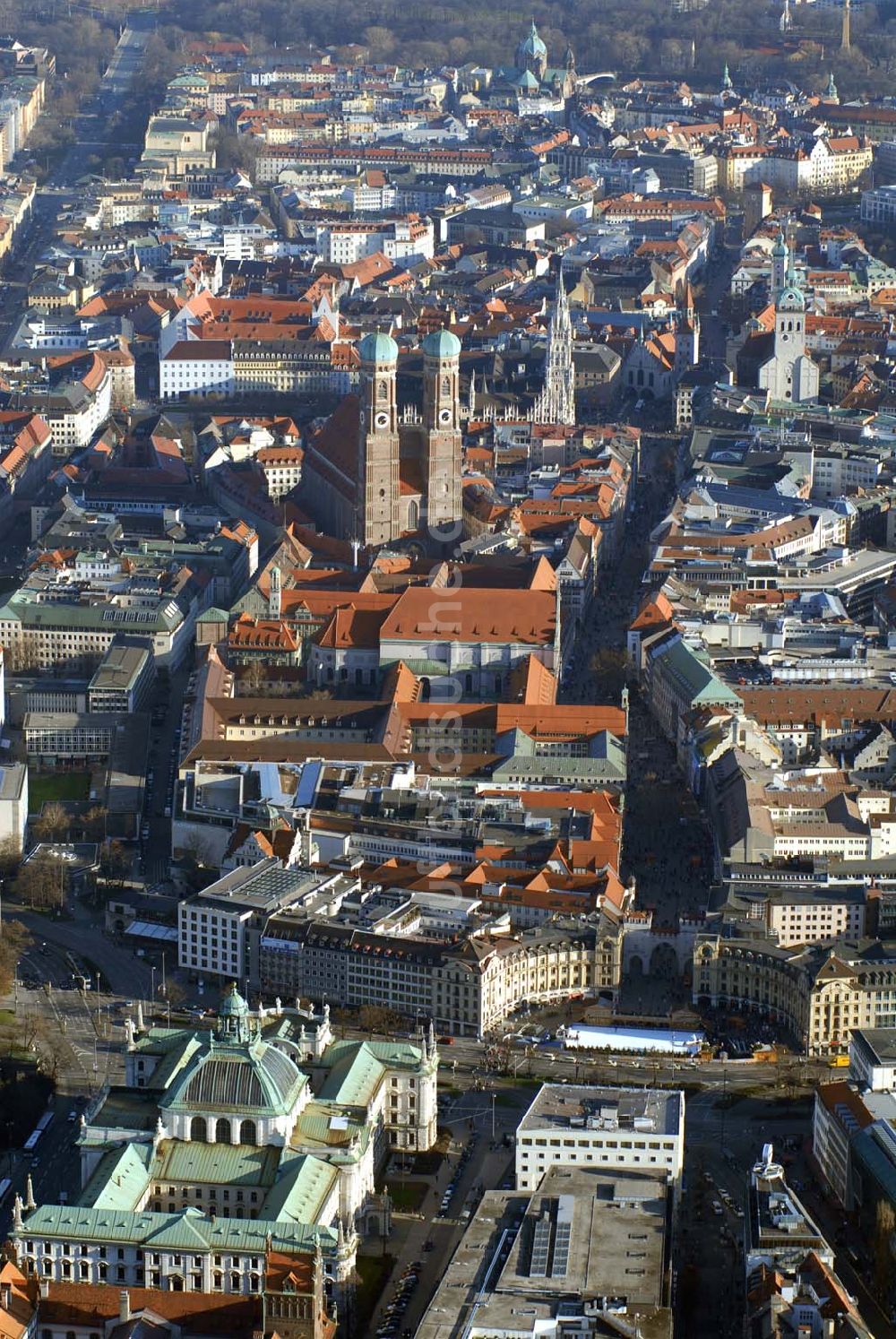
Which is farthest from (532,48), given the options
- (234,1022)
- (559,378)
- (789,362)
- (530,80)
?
(234,1022)

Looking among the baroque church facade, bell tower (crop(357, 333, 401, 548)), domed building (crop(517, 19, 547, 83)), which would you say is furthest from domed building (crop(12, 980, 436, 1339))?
domed building (crop(517, 19, 547, 83))

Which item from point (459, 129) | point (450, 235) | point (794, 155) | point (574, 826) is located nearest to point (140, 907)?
point (574, 826)

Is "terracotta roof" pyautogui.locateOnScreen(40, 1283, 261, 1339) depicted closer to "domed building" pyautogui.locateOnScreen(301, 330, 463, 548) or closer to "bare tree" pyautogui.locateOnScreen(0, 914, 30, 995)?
"bare tree" pyautogui.locateOnScreen(0, 914, 30, 995)

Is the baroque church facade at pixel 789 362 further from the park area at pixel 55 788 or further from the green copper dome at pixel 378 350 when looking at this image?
the park area at pixel 55 788

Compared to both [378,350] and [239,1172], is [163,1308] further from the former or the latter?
[378,350]

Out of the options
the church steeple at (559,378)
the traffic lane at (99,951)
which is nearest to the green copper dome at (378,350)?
the church steeple at (559,378)

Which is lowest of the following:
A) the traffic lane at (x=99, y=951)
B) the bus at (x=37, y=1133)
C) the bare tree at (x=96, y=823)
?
the bare tree at (x=96, y=823)
